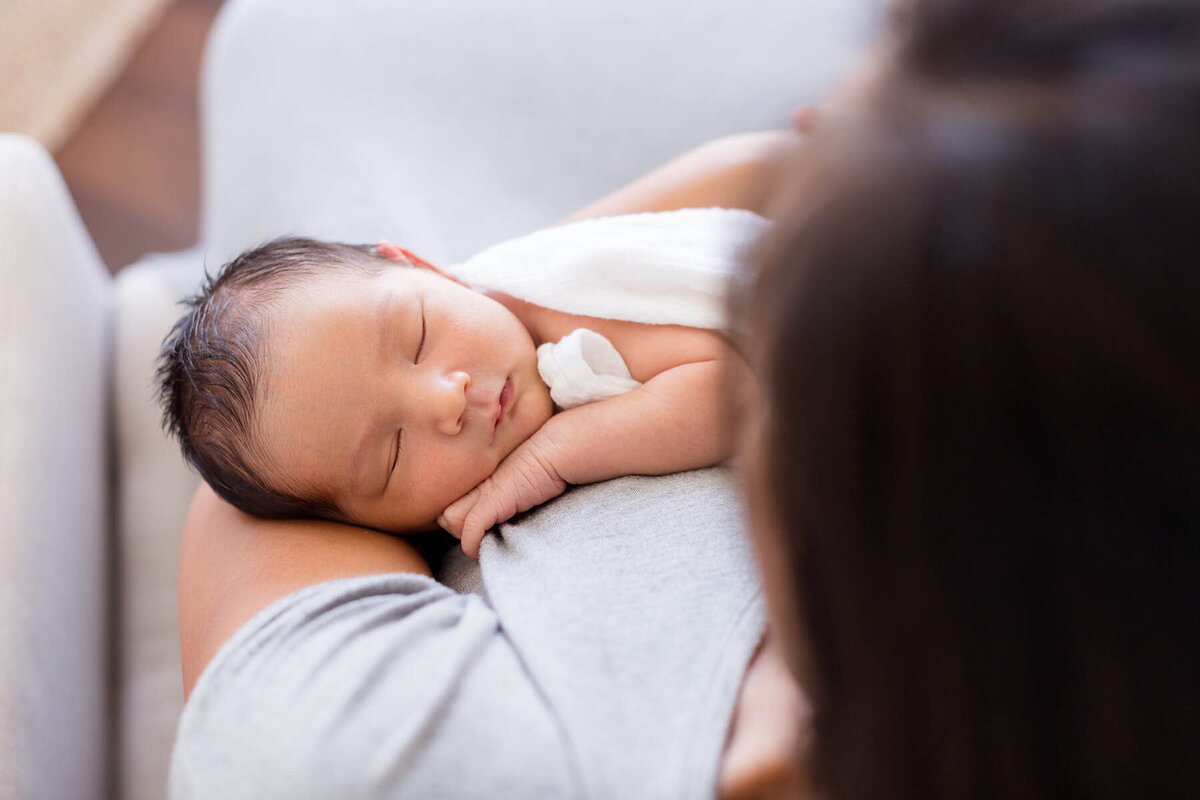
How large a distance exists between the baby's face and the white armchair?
1.17 feet

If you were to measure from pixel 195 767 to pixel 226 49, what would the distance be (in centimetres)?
131

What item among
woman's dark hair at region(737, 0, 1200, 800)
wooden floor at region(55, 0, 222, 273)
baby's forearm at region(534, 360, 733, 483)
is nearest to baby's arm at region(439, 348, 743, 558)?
baby's forearm at region(534, 360, 733, 483)

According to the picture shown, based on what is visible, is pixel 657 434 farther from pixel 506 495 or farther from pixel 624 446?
pixel 506 495

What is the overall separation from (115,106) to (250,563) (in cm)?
228

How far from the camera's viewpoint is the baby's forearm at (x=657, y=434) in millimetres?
949

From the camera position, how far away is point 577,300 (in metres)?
1.07

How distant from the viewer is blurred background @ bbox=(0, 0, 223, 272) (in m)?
2.40

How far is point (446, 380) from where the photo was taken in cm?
101

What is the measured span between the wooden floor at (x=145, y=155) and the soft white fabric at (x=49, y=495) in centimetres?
106

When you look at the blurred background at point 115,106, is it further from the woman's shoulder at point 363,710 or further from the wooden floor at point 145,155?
the woman's shoulder at point 363,710

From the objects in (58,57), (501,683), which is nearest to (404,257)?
(501,683)

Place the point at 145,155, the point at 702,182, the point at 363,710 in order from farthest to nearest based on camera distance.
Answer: the point at 145,155
the point at 702,182
the point at 363,710

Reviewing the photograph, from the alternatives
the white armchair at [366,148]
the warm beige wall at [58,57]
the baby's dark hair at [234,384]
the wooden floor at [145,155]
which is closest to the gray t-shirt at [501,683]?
the baby's dark hair at [234,384]

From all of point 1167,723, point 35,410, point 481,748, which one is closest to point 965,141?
point 1167,723
